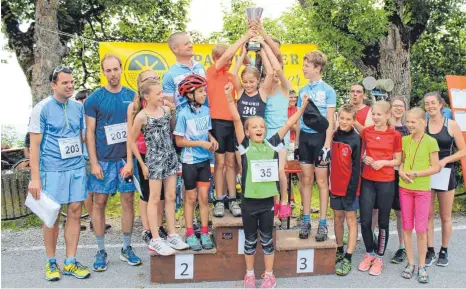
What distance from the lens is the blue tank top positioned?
4.18 meters

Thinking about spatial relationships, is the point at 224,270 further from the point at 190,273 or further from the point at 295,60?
the point at 295,60

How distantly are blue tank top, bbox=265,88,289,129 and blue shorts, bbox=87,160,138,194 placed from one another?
1353mm

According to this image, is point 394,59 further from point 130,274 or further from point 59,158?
point 59,158

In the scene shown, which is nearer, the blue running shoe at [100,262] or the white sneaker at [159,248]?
the white sneaker at [159,248]

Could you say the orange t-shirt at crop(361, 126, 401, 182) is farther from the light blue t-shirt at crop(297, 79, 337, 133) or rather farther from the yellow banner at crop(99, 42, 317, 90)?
the yellow banner at crop(99, 42, 317, 90)

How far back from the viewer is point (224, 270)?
402 centimetres

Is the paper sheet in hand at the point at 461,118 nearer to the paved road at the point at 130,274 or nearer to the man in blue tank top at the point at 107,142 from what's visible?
the paved road at the point at 130,274

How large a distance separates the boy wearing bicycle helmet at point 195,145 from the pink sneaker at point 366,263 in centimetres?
149

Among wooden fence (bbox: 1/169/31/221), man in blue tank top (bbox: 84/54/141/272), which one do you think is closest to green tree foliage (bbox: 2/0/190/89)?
wooden fence (bbox: 1/169/31/221)

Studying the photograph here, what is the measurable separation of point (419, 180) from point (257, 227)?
1.57 meters

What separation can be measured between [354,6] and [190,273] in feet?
17.2

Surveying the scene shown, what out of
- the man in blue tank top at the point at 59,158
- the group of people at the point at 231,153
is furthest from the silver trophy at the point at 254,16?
the man in blue tank top at the point at 59,158

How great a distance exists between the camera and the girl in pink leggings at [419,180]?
3988 mm

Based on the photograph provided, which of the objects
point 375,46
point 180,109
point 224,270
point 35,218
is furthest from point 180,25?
point 224,270
